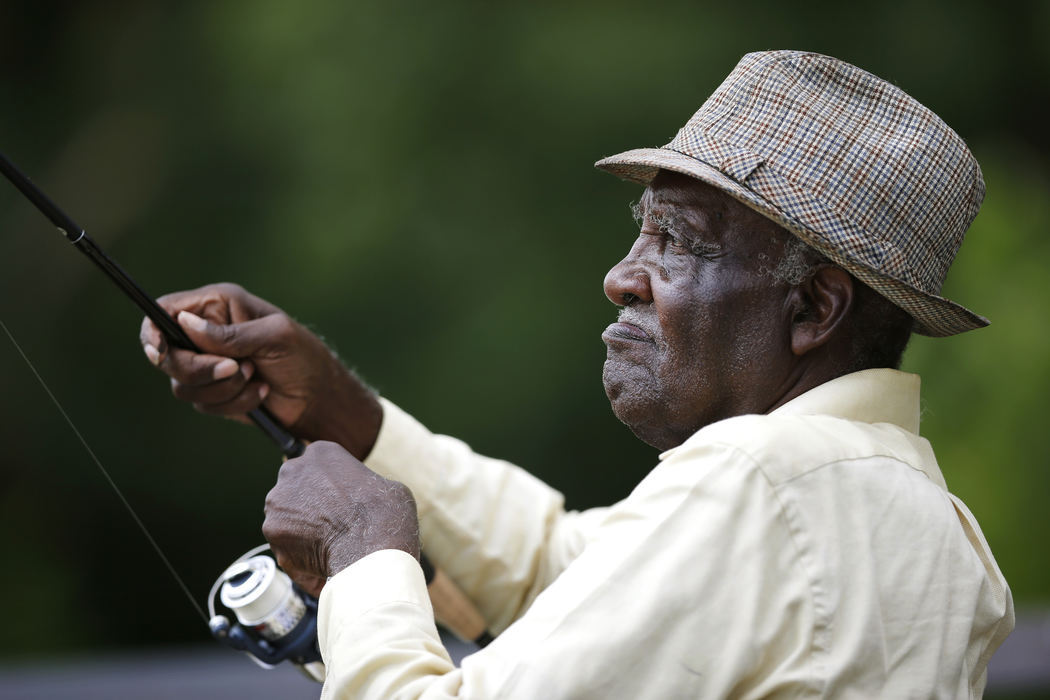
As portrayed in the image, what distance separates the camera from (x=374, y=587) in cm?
144

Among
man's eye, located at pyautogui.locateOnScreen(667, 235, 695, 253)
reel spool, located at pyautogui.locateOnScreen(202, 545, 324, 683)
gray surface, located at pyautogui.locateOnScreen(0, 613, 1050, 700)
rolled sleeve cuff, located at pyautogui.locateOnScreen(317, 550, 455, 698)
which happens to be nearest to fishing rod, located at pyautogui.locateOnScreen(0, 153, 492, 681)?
reel spool, located at pyautogui.locateOnScreen(202, 545, 324, 683)

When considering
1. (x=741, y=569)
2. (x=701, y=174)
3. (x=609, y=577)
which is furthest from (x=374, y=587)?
(x=701, y=174)

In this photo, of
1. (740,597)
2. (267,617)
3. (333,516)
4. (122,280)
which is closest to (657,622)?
(740,597)

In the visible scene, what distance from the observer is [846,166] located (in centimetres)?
158

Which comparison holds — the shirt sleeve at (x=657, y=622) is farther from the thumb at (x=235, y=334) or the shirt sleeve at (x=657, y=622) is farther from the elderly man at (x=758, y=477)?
the thumb at (x=235, y=334)

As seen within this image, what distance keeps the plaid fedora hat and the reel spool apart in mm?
852

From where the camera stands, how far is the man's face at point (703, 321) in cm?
164

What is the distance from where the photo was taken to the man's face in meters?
1.64

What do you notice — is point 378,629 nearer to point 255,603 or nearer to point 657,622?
point 657,622

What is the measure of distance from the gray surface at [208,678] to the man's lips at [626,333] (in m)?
2.38

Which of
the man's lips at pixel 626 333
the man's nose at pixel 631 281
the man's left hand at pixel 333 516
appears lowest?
the man's left hand at pixel 333 516

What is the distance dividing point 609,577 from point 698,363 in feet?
1.38

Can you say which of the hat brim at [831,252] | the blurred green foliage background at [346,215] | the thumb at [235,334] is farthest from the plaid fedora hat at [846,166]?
the blurred green foliage background at [346,215]

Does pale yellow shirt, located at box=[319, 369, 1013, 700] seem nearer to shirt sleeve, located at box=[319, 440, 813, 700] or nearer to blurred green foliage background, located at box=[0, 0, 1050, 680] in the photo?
shirt sleeve, located at box=[319, 440, 813, 700]
